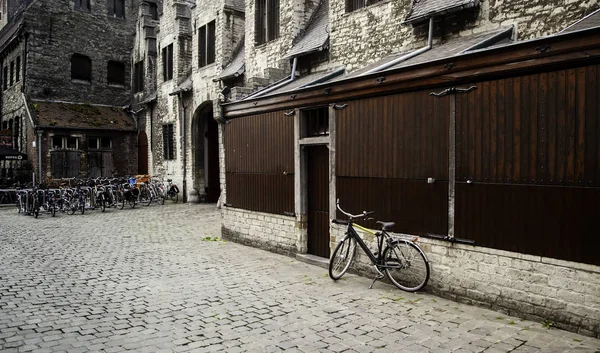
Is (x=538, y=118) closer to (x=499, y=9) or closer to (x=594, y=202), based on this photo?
(x=594, y=202)

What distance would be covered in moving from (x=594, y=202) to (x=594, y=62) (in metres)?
1.44

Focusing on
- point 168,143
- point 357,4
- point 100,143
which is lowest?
point 168,143

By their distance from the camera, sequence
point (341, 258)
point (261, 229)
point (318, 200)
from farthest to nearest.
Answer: point (261, 229), point (318, 200), point (341, 258)

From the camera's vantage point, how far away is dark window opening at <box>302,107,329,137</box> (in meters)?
8.32

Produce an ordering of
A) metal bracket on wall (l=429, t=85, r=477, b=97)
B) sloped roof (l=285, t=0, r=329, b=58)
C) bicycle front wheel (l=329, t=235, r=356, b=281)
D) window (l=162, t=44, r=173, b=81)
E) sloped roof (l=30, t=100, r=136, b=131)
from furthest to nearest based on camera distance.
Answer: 1. sloped roof (l=30, t=100, r=136, b=131)
2. window (l=162, t=44, r=173, b=81)
3. sloped roof (l=285, t=0, r=329, b=58)
4. bicycle front wheel (l=329, t=235, r=356, b=281)
5. metal bracket on wall (l=429, t=85, r=477, b=97)

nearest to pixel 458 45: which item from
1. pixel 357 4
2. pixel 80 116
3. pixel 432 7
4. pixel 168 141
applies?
pixel 432 7

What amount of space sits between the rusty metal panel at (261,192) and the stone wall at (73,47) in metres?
18.3

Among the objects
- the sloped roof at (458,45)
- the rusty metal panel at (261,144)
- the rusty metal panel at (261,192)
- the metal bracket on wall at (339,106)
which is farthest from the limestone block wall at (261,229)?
the sloped roof at (458,45)

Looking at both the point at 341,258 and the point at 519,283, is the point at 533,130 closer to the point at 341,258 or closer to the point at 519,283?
the point at 519,283

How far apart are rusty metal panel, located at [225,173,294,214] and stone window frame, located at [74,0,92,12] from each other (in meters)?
20.1

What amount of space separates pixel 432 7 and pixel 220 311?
263 inches

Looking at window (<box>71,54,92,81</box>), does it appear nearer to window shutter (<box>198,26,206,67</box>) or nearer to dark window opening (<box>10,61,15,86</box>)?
dark window opening (<box>10,61,15,86</box>)

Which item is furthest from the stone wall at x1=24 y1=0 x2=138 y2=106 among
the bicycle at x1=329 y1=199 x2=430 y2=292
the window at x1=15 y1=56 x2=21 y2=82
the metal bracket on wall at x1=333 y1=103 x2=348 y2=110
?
the bicycle at x1=329 y1=199 x2=430 y2=292

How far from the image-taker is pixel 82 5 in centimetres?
2553
